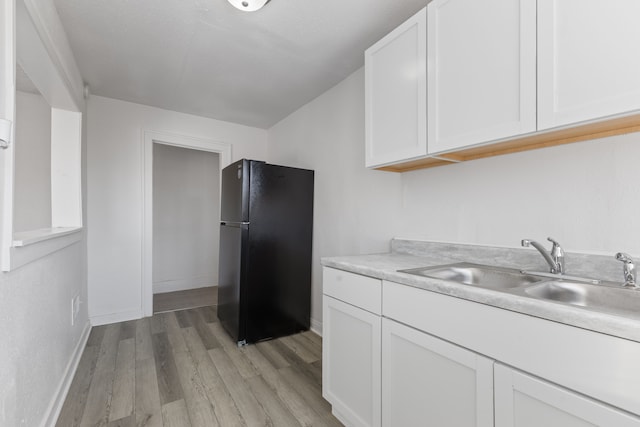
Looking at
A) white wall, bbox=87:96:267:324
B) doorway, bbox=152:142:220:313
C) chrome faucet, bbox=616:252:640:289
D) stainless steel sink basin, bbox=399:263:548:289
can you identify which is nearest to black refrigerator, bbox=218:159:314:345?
white wall, bbox=87:96:267:324

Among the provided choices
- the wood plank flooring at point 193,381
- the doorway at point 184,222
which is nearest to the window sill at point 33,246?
the wood plank flooring at point 193,381

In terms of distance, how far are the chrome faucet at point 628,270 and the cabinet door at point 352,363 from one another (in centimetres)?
89

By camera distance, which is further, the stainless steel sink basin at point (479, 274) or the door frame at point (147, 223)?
the door frame at point (147, 223)

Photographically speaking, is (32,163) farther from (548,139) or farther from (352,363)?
(548,139)

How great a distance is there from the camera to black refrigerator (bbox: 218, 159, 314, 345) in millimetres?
2461

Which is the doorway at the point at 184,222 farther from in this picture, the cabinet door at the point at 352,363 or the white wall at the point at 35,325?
the cabinet door at the point at 352,363

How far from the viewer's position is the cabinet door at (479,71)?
1069 millimetres

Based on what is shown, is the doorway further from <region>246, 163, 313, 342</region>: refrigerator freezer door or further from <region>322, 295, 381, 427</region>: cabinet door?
<region>322, 295, 381, 427</region>: cabinet door

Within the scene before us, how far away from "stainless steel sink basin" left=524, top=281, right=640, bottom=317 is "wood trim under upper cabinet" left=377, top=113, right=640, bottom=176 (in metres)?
0.56

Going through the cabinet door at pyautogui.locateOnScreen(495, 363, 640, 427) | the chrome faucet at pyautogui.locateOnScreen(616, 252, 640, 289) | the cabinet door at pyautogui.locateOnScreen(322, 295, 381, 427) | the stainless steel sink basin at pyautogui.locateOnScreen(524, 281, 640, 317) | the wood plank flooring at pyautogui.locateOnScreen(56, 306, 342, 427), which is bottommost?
the wood plank flooring at pyautogui.locateOnScreen(56, 306, 342, 427)

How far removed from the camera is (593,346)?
703 millimetres

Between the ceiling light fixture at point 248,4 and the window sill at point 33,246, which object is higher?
the ceiling light fixture at point 248,4

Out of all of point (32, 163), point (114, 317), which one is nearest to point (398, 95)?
point (32, 163)

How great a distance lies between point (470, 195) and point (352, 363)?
1.09 metres
